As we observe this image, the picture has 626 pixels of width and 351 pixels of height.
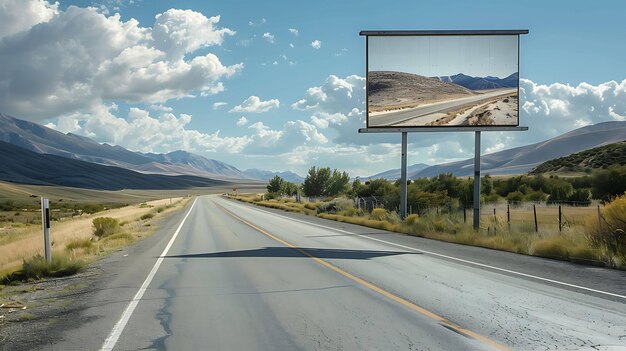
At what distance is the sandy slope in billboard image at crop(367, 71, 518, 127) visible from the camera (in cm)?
2566

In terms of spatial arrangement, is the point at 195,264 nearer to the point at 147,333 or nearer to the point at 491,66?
the point at 147,333

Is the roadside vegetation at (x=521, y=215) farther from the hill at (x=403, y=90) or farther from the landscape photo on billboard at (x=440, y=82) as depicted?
the hill at (x=403, y=90)

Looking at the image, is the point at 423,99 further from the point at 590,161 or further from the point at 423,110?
the point at 590,161

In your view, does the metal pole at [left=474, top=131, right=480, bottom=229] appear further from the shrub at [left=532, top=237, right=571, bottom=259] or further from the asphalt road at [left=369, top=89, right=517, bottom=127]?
the shrub at [left=532, top=237, right=571, bottom=259]

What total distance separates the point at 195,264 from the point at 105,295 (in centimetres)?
452

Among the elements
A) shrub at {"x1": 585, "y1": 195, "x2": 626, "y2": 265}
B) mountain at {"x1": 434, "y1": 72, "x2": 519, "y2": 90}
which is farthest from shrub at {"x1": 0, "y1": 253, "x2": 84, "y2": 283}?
mountain at {"x1": 434, "y1": 72, "x2": 519, "y2": 90}

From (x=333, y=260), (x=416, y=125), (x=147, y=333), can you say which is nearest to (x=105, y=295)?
(x=147, y=333)

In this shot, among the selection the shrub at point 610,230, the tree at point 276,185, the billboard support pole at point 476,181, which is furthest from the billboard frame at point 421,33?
the tree at point 276,185

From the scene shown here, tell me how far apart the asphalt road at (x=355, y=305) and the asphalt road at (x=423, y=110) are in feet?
38.6

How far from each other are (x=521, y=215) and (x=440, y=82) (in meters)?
12.2

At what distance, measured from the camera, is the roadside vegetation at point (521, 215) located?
15.3 meters

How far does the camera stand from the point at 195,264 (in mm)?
14336

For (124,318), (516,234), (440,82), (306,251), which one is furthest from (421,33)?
(124,318)

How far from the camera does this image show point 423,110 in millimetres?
26094
